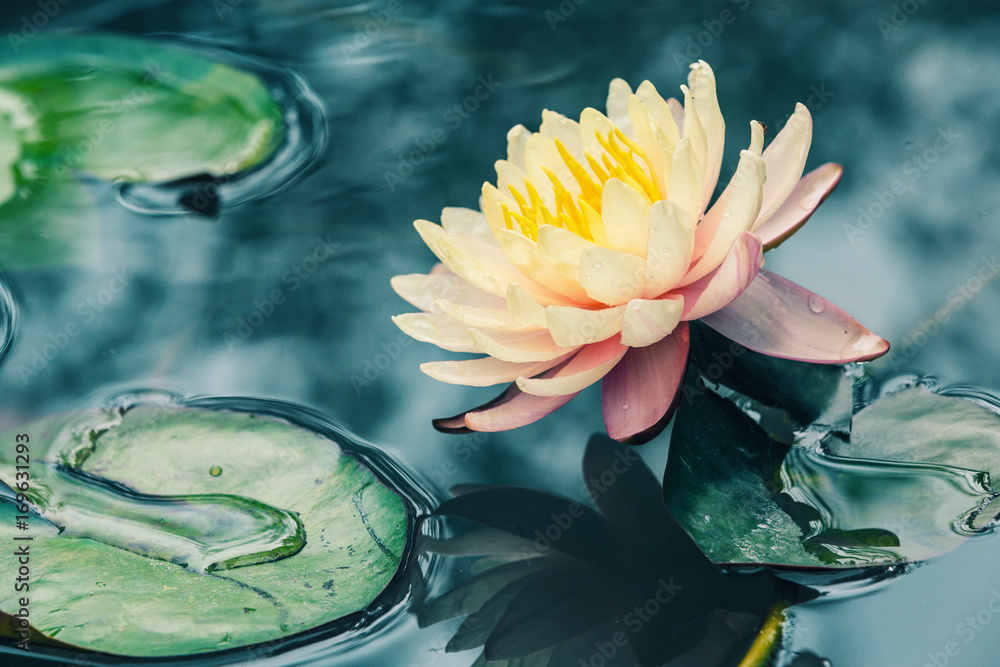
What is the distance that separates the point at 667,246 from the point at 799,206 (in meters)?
0.42

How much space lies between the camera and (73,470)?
1.54 m

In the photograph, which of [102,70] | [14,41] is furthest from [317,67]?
[14,41]

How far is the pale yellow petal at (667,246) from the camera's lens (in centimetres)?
119

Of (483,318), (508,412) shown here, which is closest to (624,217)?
(483,318)

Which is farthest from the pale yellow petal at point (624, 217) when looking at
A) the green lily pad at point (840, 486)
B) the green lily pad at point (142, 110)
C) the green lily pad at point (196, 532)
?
the green lily pad at point (142, 110)

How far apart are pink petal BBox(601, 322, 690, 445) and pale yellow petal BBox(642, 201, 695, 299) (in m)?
0.12

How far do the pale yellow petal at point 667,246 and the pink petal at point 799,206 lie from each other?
246mm

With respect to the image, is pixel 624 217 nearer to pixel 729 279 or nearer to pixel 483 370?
pixel 729 279

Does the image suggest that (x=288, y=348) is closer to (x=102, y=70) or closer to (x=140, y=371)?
(x=140, y=371)

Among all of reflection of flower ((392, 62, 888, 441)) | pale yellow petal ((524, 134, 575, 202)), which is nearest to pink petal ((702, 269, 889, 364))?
reflection of flower ((392, 62, 888, 441))

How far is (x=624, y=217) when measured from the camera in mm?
1271

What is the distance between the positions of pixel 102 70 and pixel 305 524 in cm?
212

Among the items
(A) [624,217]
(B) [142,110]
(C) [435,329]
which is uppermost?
(B) [142,110]

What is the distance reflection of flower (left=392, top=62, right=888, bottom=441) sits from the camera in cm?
125
